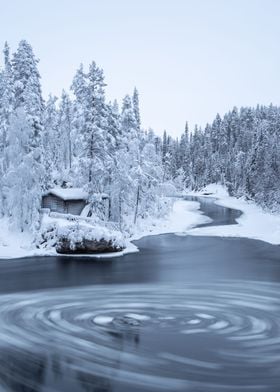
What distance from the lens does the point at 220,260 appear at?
29062 millimetres

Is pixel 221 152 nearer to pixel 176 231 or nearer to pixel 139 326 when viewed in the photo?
pixel 176 231

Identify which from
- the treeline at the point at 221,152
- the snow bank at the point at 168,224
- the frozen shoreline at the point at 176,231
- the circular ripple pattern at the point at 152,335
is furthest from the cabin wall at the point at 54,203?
the treeline at the point at 221,152

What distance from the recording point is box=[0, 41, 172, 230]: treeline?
3481 cm

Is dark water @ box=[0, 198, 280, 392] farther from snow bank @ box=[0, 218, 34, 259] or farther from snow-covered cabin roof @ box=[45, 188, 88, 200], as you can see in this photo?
snow-covered cabin roof @ box=[45, 188, 88, 200]

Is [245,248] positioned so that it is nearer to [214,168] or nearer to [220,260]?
[220,260]

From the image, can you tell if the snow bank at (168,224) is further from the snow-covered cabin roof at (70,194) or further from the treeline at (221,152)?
the treeline at (221,152)

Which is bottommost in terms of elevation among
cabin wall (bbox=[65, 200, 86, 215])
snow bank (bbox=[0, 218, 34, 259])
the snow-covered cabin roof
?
snow bank (bbox=[0, 218, 34, 259])

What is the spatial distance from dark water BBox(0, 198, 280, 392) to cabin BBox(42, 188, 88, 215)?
14759 mm

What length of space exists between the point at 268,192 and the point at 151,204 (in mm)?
22035

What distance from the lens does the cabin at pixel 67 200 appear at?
1662 inches

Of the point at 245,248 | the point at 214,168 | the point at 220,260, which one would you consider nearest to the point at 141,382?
the point at 220,260

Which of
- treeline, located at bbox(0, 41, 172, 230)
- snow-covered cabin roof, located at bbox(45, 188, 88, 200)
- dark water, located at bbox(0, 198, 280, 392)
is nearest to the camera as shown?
dark water, located at bbox(0, 198, 280, 392)

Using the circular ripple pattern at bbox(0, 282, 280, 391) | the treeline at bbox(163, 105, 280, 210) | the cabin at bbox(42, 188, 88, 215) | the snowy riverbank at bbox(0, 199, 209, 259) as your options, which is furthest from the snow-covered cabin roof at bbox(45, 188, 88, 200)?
the treeline at bbox(163, 105, 280, 210)

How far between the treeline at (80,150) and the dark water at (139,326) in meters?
9.28
